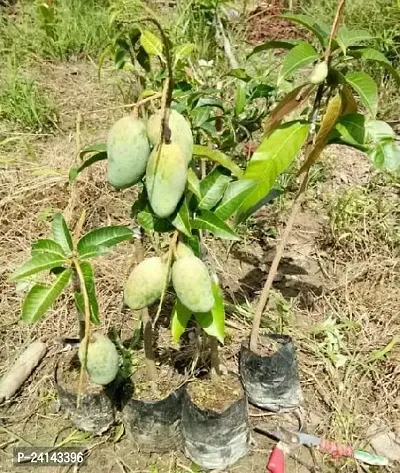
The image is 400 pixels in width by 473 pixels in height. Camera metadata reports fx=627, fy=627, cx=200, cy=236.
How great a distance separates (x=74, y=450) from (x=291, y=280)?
0.93 metres

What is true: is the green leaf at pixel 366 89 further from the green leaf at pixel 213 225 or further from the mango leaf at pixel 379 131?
the green leaf at pixel 213 225

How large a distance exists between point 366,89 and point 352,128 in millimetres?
101

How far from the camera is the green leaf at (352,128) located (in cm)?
133

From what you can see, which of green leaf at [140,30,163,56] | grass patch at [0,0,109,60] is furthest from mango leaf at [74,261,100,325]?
grass patch at [0,0,109,60]

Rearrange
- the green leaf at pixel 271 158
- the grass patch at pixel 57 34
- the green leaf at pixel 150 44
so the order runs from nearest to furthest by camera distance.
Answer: the green leaf at pixel 150 44, the green leaf at pixel 271 158, the grass patch at pixel 57 34

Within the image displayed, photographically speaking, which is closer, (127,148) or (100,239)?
(127,148)

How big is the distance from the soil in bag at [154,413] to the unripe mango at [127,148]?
0.70m

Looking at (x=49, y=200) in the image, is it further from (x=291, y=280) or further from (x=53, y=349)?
(x=291, y=280)

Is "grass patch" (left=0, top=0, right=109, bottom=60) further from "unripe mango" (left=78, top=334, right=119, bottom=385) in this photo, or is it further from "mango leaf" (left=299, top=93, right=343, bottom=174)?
"unripe mango" (left=78, top=334, right=119, bottom=385)

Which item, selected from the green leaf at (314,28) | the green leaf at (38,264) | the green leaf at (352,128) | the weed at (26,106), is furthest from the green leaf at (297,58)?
the weed at (26,106)

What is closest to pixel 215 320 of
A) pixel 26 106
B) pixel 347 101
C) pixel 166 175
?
pixel 166 175

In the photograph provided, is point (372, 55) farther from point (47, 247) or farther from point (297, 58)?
point (47, 247)

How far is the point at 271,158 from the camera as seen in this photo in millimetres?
1369

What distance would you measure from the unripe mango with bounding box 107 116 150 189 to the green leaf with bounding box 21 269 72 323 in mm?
336
